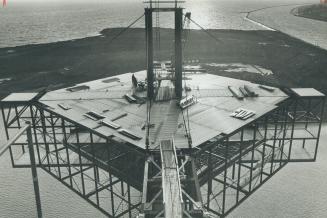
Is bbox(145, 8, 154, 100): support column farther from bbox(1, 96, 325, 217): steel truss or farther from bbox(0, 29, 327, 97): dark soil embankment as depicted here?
bbox(0, 29, 327, 97): dark soil embankment

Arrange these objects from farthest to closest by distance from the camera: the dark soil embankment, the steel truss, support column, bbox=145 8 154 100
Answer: the dark soil embankment < support column, bbox=145 8 154 100 < the steel truss

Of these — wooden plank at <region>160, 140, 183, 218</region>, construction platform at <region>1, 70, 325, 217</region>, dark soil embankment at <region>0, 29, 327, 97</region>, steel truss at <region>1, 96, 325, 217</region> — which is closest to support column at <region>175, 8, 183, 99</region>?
construction platform at <region>1, 70, 325, 217</region>

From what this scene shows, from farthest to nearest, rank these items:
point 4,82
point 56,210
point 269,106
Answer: point 4,82
point 56,210
point 269,106

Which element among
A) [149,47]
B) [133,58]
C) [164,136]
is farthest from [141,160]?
[133,58]

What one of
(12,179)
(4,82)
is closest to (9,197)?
(12,179)

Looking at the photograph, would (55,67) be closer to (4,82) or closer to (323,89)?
(4,82)

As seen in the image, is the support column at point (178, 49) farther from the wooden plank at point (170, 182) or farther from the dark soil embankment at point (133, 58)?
the dark soil embankment at point (133, 58)
